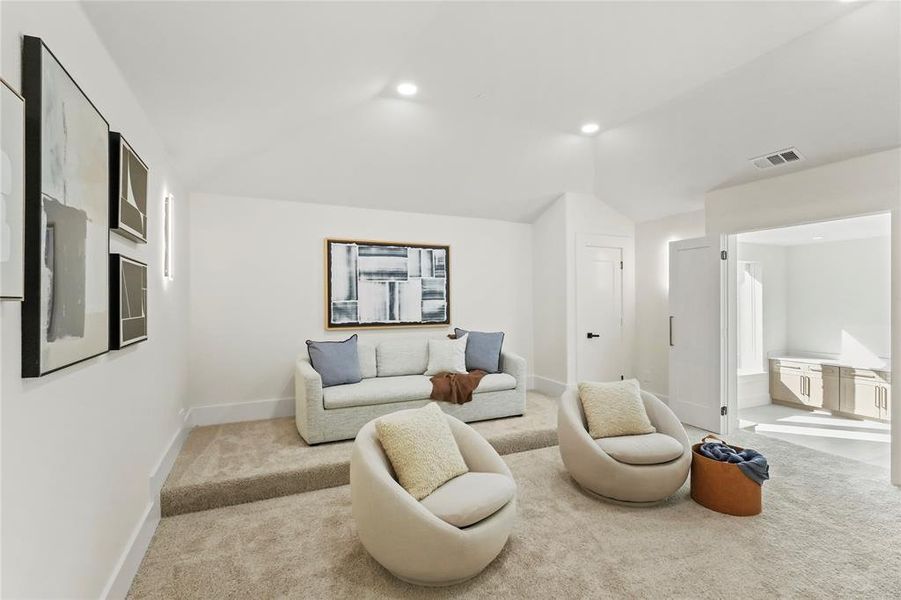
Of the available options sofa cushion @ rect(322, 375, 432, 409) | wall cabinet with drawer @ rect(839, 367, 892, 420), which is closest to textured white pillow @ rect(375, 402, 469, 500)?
sofa cushion @ rect(322, 375, 432, 409)

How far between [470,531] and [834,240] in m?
6.25

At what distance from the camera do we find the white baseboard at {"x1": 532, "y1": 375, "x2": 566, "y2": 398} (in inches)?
210

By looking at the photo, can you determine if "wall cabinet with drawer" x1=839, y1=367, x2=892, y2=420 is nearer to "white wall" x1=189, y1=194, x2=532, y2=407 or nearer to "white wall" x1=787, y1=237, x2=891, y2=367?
"white wall" x1=787, y1=237, x2=891, y2=367

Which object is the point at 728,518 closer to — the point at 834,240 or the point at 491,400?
the point at 491,400

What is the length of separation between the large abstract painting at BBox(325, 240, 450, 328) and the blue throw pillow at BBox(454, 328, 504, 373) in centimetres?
59

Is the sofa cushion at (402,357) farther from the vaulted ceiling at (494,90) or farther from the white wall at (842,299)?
the white wall at (842,299)

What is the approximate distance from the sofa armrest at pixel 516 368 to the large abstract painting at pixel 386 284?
0.97 m

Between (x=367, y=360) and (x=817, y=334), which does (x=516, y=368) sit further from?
(x=817, y=334)

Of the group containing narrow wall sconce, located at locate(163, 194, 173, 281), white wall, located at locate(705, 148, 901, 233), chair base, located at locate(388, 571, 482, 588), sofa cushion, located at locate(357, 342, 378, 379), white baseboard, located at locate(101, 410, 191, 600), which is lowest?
chair base, located at locate(388, 571, 482, 588)

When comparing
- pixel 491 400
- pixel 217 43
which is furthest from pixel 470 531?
pixel 217 43

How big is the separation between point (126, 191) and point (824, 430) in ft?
21.3

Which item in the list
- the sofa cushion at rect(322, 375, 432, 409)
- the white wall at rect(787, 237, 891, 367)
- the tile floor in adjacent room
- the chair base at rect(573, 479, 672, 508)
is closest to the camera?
the chair base at rect(573, 479, 672, 508)

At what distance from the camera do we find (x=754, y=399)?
571cm

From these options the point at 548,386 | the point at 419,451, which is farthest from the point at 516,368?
the point at 419,451
